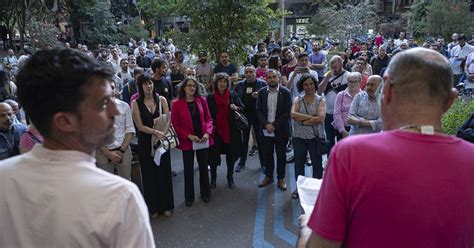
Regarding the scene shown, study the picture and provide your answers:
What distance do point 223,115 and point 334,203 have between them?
4.41 metres

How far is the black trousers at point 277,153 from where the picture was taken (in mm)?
5531

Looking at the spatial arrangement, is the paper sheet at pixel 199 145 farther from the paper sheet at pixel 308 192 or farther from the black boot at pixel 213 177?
the paper sheet at pixel 308 192

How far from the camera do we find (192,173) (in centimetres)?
511

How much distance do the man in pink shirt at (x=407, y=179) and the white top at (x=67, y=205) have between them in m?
0.70

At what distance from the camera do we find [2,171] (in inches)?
50.6

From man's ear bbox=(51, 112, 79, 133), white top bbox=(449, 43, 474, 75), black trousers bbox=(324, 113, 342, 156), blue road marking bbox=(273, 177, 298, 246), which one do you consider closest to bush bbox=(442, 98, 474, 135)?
black trousers bbox=(324, 113, 342, 156)

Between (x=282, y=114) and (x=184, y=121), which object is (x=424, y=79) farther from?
(x=282, y=114)

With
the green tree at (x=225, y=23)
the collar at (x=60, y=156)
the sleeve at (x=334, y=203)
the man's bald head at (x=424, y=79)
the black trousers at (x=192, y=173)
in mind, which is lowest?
the black trousers at (x=192, y=173)

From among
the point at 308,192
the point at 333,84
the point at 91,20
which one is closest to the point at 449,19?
the point at 333,84

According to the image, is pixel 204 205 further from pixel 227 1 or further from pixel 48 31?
pixel 48 31

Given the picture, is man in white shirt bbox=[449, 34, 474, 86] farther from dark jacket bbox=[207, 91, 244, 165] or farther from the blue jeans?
dark jacket bbox=[207, 91, 244, 165]

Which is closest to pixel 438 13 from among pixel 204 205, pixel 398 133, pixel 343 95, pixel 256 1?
pixel 256 1

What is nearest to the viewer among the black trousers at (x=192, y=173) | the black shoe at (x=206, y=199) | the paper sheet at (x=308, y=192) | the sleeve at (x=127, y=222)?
the sleeve at (x=127, y=222)

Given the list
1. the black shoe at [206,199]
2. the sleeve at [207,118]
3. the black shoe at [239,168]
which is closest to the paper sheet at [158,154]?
the sleeve at [207,118]
